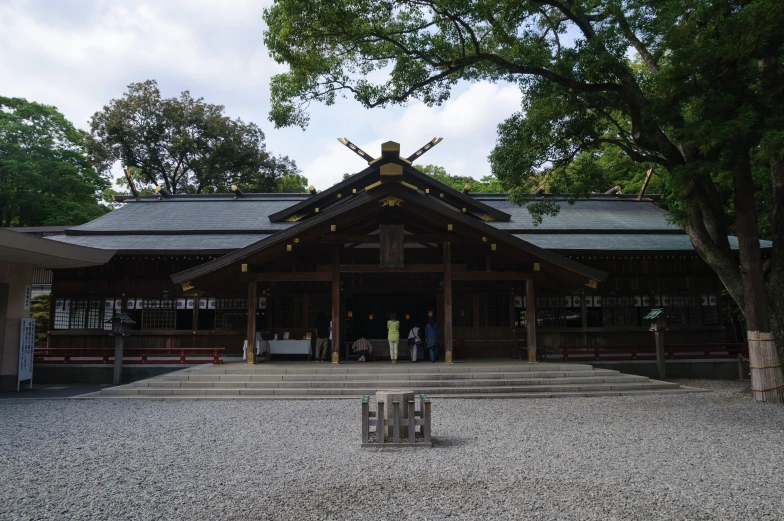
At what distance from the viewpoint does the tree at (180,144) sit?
33.2 metres

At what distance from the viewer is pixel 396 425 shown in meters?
7.65

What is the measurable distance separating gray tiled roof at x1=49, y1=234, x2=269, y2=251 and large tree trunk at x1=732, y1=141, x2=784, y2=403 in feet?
45.0

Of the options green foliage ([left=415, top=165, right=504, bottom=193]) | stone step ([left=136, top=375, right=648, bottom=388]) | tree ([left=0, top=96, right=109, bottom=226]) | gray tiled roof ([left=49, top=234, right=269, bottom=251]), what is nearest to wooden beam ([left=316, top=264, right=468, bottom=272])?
stone step ([left=136, top=375, right=648, bottom=388])

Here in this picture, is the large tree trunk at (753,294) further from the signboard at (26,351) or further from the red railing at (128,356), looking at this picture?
the signboard at (26,351)

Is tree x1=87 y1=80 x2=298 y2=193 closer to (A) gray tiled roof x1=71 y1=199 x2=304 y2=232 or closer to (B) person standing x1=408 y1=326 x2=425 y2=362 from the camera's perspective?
(A) gray tiled roof x1=71 y1=199 x2=304 y2=232

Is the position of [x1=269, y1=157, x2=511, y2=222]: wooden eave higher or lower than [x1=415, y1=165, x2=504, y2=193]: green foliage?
lower

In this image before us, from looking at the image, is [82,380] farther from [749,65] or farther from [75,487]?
[749,65]

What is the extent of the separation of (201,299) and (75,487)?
13.0 metres

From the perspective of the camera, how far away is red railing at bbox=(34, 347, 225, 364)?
1719 cm

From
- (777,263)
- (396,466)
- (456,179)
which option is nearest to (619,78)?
(777,263)

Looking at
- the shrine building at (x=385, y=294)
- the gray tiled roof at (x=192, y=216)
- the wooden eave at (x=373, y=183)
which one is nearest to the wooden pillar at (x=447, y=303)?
the shrine building at (x=385, y=294)

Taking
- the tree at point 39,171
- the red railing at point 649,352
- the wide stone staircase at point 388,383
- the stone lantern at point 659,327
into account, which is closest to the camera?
the wide stone staircase at point 388,383

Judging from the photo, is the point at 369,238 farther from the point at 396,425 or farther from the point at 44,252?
the point at 44,252

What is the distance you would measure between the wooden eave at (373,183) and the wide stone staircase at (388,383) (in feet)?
21.2
